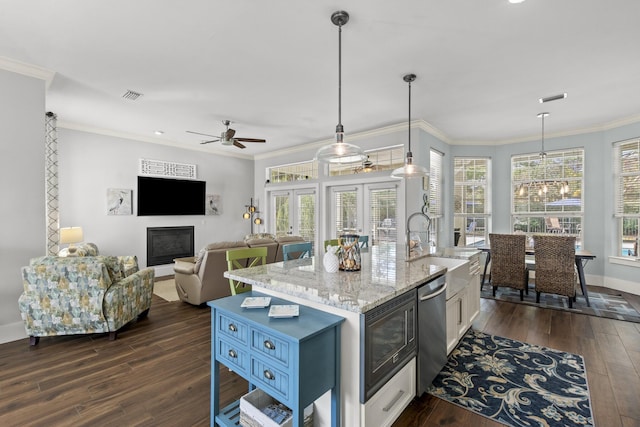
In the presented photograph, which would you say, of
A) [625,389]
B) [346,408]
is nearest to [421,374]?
[346,408]

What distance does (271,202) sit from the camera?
800cm

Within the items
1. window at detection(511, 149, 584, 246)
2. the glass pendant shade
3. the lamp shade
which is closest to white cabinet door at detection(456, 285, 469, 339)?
the glass pendant shade

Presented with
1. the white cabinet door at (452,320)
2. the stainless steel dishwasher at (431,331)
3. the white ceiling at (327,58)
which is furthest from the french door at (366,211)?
the stainless steel dishwasher at (431,331)

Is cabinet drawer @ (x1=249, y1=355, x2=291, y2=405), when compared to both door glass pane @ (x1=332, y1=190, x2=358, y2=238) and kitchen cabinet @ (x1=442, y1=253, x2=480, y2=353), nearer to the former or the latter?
kitchen cabinet @ (x1=442, y1=253, x2=480, y2=353)

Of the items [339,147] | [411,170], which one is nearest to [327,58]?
[339,147]

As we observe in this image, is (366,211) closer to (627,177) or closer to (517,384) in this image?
(517,384)

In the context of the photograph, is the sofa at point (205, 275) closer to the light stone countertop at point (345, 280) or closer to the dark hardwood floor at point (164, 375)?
the dark hardwood floor at point (164, 375)

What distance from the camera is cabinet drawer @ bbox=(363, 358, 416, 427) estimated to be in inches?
67.6

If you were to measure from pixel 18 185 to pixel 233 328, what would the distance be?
11.3 ft

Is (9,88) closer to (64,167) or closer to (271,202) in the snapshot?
(64,167)

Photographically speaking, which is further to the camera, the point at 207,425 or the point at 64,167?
the point at 64,167

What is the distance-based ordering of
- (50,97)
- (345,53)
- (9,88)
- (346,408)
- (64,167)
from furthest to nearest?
1. (64,167)
2. (50,97)
3. (9,88)
4. (345,53)
5. (346,408)

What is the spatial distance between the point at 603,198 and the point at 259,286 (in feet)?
21.7

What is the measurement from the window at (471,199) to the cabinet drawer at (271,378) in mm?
6107
